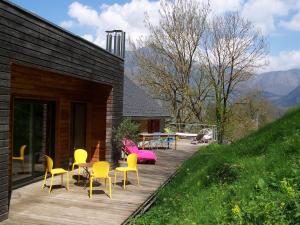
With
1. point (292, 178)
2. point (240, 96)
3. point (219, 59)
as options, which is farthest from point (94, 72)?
point (240, 96)

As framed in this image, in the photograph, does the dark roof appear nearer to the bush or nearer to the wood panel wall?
the bush

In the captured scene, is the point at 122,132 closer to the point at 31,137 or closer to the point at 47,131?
the point at 47,131

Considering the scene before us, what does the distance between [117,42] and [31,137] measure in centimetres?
624

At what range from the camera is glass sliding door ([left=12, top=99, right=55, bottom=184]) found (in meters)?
10.0

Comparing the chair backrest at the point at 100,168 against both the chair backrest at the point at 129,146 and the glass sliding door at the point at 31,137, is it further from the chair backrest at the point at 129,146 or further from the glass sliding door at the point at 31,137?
the chair backrest at the point at 129,146

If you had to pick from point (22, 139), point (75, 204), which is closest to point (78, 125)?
point (22, 139)

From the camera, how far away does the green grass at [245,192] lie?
6055 mm

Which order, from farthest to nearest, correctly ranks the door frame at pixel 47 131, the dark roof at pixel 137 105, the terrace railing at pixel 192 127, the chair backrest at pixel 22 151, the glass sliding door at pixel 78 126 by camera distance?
1. the terrace railing at pixel 192 127
2. the dark roof at pixel 137 105
3. the glass sliding door at pixel 78 126
4. the chair backrest at pixel 22 151
5. the door frame at pixel 47 131

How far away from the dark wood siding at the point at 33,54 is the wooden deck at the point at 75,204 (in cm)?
50

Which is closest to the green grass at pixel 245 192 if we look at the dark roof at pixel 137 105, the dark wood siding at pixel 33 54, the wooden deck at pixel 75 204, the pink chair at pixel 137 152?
the wooden deck at pixel 75 204

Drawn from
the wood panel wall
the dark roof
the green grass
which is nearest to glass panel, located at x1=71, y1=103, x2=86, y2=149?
the wood panel wall

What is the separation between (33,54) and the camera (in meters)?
7.90

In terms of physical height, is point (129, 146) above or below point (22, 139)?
below

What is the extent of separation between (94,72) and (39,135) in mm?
2401
